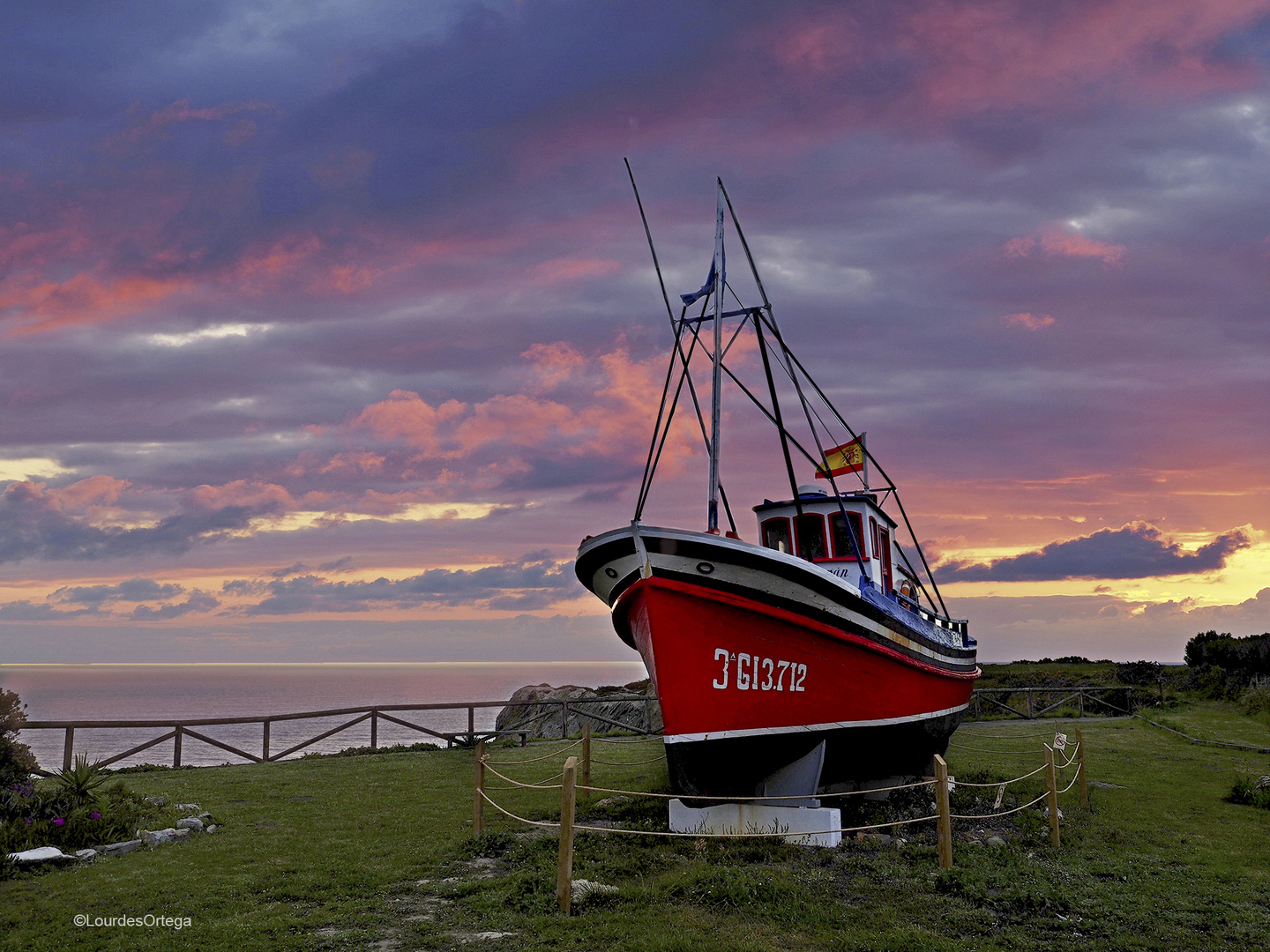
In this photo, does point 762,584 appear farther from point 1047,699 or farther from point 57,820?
point 1047,699

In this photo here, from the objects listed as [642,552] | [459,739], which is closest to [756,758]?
[642,552]

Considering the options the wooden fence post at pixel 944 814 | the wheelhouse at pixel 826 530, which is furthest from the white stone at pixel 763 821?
the wheelhouse at pixel 826 530

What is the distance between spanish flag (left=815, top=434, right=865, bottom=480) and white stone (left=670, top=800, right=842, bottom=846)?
314 inches

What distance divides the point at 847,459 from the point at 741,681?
789 cm

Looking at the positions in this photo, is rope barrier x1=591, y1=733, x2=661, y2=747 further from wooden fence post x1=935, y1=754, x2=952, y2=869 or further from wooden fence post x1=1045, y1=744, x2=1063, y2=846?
wooden fence post x1=935, y1=754, x2=952, y2=869

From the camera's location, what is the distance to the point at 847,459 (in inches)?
729

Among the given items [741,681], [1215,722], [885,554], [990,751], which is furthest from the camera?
[1215,722]

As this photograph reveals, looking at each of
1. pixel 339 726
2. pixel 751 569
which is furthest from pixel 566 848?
pixel 339 726

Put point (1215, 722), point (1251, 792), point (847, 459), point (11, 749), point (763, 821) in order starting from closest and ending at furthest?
point (763, 821), point (11, 749), point (1251, 792), point (847, 459), point (1215, 722)

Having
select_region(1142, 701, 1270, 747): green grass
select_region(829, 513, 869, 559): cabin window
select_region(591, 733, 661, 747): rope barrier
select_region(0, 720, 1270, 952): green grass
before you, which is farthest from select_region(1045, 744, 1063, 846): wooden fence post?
select_region(1142, 701, 1270, 747): green grass

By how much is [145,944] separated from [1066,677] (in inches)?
1663

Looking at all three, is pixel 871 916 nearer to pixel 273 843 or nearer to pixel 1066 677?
pixel 273 843

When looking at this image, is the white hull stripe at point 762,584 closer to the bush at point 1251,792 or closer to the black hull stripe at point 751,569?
the black hull stripe at point 751,569

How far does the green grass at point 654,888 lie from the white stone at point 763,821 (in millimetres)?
351
